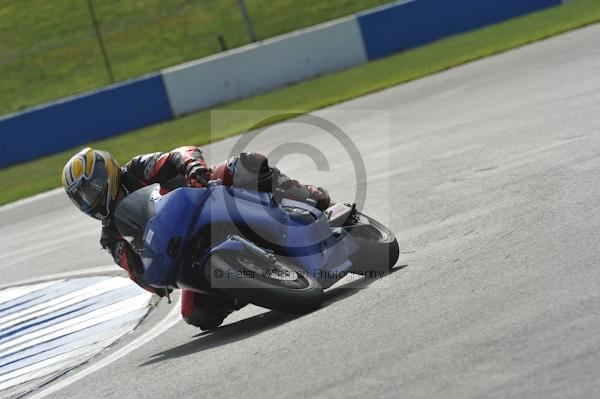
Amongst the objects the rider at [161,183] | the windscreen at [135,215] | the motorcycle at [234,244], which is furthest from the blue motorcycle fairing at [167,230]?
the rider at [161,183]

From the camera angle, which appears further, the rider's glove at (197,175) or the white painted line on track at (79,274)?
the white painted line on track at (79,274)

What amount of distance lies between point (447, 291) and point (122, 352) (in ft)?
7.98

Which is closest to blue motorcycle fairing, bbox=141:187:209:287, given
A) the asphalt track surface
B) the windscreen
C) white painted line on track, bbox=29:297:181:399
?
the windscreen

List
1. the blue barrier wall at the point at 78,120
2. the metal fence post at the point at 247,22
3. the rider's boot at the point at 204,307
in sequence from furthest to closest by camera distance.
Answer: the metal fence post at the point at 247,22 < the blue barrier wall at the point at 78,120 < the rider's boot at the point at 204,307

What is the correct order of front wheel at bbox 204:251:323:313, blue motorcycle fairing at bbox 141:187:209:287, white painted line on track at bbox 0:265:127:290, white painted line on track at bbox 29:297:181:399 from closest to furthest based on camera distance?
front wheel at bbox 204:251:323:313
blue motorcycle fairing at bbox 141:187:209:287
white painted line on track at bbox 29:297:181:399
white painted line on track at bbox 0:265:127:290

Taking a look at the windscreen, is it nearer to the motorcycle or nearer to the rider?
the motorcycle

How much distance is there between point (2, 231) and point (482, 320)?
1139 centimetres

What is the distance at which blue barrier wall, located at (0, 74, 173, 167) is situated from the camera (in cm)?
2269

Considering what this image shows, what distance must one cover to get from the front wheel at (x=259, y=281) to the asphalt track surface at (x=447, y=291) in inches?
5.8

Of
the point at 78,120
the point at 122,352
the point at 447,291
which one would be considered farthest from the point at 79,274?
the point at 78,120

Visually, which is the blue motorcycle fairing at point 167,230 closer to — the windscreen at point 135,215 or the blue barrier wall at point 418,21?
the windscreen at point 135,215

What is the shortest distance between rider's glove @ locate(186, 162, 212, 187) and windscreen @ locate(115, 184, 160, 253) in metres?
0.23

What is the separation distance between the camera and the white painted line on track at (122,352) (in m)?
6.70

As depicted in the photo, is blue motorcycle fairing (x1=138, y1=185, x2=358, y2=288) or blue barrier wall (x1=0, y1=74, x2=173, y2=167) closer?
blue motorcycle fairing (x1=138, y1=185, x2=358, y2=288)
